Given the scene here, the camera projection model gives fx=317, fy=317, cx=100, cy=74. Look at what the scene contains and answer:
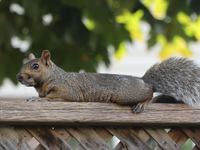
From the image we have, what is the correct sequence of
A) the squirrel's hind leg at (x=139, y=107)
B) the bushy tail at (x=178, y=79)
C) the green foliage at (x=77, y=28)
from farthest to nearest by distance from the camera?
the green foliage at (x=77, y=28) < the bushy tail at (x=178, y=79) < the squirrel's hind leg at (x=139, y=107)

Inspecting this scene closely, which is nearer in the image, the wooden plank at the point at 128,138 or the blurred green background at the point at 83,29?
the wooden plank at the point at 128,138

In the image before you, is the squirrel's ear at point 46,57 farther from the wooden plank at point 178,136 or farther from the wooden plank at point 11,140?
the wooden plank at point 178,136

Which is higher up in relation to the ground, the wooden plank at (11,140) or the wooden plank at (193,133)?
the wooden plank at (11,140)

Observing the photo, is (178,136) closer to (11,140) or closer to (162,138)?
(162,138)

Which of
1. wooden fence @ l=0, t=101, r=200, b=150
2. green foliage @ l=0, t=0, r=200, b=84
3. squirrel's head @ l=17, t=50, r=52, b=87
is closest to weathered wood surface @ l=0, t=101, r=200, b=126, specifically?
wooden fence @ l=0, t=101, r=200, b=150

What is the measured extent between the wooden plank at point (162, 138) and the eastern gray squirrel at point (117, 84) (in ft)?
0.42

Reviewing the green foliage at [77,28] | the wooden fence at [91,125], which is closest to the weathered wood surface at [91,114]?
the wooden fence at [91,125]

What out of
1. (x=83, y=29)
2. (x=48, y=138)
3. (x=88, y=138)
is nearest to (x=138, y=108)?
(x=88, y=138)

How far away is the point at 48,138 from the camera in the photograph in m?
1.26

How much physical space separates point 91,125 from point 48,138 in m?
0.19

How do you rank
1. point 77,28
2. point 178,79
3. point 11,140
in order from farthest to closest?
point 77,28
point 178,79
point 11,140

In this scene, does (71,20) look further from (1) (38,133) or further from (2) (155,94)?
(1) (38,133)

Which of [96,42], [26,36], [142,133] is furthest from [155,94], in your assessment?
[26,36]

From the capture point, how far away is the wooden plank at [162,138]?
1.36 meters
